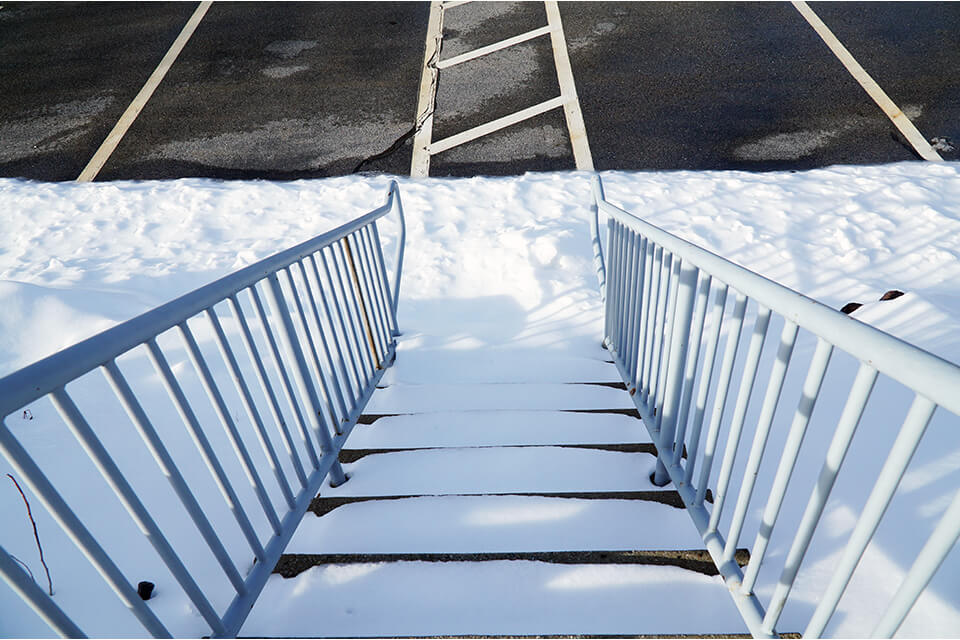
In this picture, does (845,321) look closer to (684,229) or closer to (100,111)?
(684,229)

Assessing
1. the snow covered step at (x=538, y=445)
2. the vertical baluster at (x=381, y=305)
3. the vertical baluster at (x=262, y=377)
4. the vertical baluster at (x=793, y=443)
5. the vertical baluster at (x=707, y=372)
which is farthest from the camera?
the vertical baluster at (x=381, y=305)

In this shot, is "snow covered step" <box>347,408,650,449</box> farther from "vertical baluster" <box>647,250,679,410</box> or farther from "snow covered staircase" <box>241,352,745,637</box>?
"vertical baluster" <box>647,250,679,410</box>

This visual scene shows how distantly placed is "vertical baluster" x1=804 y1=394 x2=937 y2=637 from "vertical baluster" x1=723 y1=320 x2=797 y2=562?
0.29 meters

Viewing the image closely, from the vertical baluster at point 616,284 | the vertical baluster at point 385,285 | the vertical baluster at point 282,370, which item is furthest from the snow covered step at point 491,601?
the vertical baluster at point 385,285

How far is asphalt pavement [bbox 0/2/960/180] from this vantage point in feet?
24.4

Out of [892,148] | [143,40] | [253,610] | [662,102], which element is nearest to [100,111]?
[143,40]

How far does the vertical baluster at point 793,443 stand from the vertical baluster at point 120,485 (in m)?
1.56

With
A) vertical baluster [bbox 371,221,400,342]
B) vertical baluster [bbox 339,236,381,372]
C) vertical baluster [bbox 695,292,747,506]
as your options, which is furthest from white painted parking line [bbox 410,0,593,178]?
vertical baluster [bbox 695,292,747,506]

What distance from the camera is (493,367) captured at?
4258 millimetres

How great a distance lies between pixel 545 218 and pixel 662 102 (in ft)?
10.8

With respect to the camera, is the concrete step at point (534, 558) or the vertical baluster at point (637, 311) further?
the vertical baluster at point (637, 311)

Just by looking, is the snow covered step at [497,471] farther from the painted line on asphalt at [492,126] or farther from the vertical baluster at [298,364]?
the painted line on asphalt at [492,126]

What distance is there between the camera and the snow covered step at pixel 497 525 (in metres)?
2.21

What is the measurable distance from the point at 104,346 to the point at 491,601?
151cm
